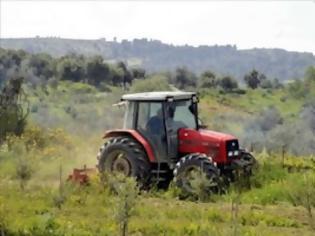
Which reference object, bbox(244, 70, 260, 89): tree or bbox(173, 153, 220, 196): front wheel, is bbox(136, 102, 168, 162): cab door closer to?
bbox(173, 153, 220, 196): front wheel

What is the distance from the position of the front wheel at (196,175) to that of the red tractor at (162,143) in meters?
0.56

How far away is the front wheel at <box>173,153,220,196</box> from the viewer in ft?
45.7

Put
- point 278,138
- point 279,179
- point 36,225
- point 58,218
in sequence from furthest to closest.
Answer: point 278,138 < point 279,179 < point 58,218 < point 36,225

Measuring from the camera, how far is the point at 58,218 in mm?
11766

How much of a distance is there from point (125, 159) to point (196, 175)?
6.98 feet

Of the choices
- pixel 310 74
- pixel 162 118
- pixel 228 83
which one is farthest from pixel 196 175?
pixel 228 83

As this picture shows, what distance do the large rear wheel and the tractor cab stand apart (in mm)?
294

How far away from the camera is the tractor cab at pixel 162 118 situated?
51.1 feet

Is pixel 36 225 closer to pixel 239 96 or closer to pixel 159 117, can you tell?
pixel 159 117

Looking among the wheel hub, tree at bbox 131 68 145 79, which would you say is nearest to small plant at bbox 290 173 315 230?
the wheel hub

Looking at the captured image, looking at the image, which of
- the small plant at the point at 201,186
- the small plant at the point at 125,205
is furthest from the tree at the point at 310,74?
the small plant at the point at 125,205

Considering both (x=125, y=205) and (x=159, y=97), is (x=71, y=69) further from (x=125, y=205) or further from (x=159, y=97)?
(x=125, y=205)

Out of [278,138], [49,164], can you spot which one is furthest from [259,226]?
[278,138]

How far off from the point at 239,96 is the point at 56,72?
13.7m
